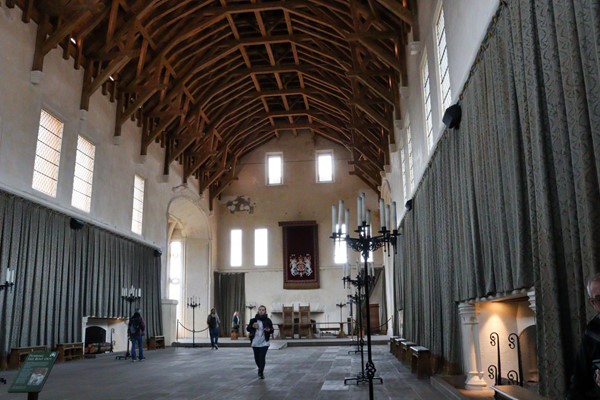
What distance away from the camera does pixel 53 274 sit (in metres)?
11.6

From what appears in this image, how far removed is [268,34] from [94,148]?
6689 mm

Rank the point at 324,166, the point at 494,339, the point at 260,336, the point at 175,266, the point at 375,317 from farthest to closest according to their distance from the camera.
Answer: the point at 324,166
the point at 175,266
the point at 375,317
the point at 260,336
the point at 494,339

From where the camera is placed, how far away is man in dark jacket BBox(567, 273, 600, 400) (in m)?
2.32

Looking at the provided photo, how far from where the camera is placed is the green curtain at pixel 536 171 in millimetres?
2922

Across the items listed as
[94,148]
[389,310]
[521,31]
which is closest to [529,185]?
[521,31]

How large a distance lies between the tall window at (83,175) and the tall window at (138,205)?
2799mm

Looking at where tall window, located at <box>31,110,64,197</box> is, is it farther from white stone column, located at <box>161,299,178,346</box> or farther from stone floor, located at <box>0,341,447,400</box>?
white stone column, located at <box>161,299,178,346</box>

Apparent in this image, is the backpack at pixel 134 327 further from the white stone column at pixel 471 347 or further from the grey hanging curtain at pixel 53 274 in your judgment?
the white stone column at pixel 471 347

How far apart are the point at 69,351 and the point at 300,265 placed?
43.8 feet

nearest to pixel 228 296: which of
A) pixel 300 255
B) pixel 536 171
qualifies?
pixel 300 255

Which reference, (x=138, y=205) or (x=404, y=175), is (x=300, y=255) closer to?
(x=138, y=205)

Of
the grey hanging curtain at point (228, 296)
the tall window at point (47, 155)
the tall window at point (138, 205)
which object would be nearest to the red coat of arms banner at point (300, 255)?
the grey hanging curtain at point (228, 296)

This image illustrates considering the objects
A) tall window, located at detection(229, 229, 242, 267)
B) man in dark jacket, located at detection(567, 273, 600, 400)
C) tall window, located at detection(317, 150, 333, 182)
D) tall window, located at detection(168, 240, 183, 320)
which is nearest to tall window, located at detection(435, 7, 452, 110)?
man in dark jacket, located at detection(567, 273, 600, 400)

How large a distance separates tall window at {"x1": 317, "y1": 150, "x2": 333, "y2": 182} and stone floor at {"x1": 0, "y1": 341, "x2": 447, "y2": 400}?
1428 cm
